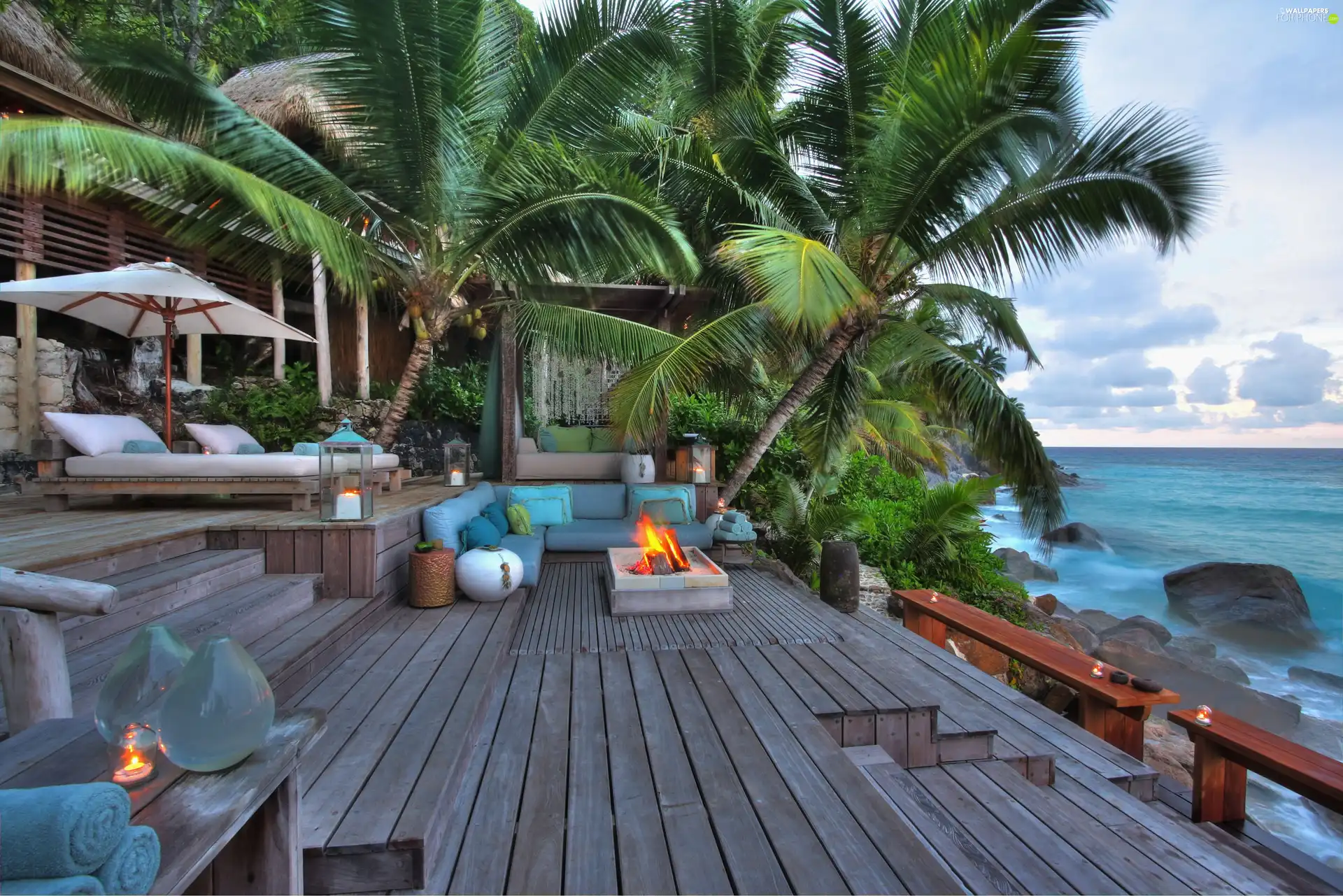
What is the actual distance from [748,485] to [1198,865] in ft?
23.0

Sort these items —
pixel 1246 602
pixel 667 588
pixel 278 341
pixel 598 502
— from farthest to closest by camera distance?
pixel 1246 602 < pixel 278 341 < pixel 598 502 < pixel 667 588

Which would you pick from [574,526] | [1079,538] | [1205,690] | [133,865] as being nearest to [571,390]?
[574,526]

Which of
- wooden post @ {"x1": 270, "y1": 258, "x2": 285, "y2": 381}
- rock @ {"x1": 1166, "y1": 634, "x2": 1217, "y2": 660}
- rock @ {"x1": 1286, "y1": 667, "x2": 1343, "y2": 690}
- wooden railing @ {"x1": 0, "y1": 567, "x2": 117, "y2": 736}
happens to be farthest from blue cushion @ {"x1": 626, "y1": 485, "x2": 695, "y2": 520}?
rock @ {"x1": 1286, "y1": 667, "x2": 1343, "y2": 690}

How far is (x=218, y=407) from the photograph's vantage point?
957cm

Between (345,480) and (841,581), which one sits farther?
(841,581)

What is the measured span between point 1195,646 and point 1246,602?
2879 millimetres

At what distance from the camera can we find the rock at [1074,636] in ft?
25.9

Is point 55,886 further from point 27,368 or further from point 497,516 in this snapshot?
point 27,368

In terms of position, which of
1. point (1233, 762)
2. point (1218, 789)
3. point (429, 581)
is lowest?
point (1218, 789)

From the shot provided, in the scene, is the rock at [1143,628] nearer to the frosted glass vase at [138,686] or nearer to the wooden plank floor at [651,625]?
the wooden plank floor at [651,625]

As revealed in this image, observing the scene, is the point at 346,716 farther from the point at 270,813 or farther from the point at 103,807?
the point at 103,807

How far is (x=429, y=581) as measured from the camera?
416 cm

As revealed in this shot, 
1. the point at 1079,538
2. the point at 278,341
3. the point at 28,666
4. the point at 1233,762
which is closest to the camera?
the point at 28,666

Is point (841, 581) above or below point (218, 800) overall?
below
